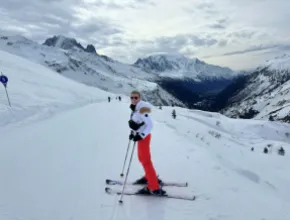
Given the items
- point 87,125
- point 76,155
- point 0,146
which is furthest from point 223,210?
point 87,125

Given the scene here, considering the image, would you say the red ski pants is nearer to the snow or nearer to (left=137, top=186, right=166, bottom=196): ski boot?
(left=137, top=186, right=166, bottom=196): ski boot

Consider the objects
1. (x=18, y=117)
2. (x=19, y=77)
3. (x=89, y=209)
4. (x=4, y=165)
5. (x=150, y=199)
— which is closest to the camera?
(x=89, y=209)

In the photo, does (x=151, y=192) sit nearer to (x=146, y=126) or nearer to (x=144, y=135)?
(x=144, y=135)

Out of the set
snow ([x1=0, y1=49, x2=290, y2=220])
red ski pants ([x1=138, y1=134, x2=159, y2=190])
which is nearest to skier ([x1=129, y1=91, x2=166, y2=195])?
red ski pants ([x1=138, y1=134, x2=159, y2=190])

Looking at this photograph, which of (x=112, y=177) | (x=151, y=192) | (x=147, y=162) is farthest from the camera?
(x=112, y=177)

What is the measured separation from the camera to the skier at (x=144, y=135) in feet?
26.2

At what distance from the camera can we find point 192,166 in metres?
10.8

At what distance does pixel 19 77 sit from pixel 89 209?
35.2 m

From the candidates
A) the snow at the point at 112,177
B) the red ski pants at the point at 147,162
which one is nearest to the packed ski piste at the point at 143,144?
the red ski pants at the point at 147,162

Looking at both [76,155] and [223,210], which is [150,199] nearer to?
[223,210]

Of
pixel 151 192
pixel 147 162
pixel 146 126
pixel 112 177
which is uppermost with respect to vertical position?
pixel 146 126

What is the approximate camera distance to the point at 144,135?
314 inches

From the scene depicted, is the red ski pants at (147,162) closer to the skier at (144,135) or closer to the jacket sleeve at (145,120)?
the skier at (144,135)

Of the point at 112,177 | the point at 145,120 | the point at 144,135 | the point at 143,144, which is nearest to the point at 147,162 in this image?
the point at 143,144
